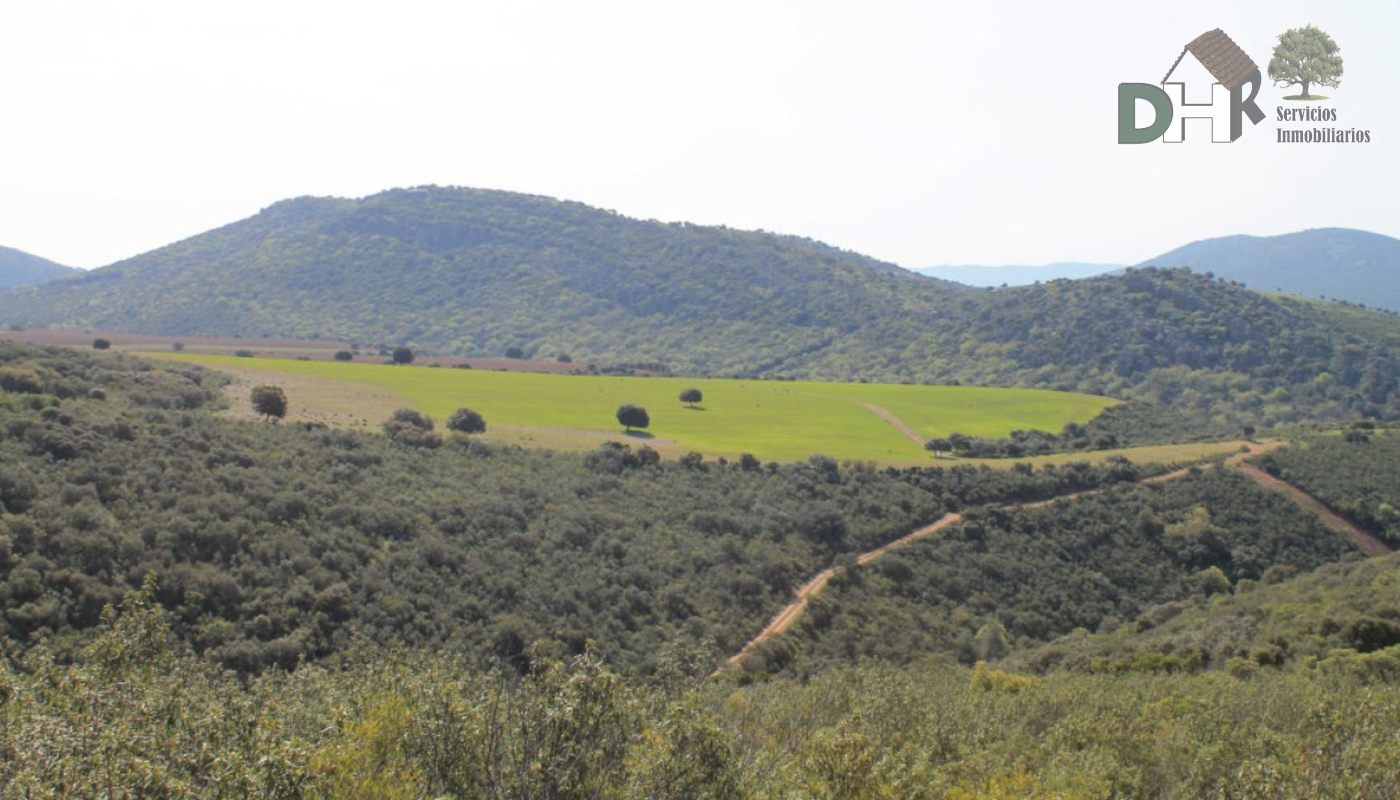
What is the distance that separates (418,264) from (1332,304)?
161259 millimetres

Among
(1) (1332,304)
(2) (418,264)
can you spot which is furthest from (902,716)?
(2) (418,264)

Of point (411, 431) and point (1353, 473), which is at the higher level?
point (411, 431)

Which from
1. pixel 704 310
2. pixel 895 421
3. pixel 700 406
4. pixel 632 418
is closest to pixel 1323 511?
pixel 895 421

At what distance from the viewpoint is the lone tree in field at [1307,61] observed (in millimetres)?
50875

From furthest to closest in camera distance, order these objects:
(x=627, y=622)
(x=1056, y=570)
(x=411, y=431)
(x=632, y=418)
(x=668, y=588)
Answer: (x=632, y=418) < (x=411, y=431) < (x=1056, y=570) < (x=668, y=588) < (x=627, y=622)

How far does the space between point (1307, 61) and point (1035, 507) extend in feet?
103

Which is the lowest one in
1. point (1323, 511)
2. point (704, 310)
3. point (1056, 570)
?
point (1056, 570)

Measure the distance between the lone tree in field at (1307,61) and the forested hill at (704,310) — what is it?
173ft

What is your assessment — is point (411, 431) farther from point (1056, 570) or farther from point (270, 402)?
point (1056, 570)

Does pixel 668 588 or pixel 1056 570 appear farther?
pixel 1056 570

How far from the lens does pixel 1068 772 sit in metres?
15.5

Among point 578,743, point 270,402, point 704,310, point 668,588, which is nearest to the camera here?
point 578,743

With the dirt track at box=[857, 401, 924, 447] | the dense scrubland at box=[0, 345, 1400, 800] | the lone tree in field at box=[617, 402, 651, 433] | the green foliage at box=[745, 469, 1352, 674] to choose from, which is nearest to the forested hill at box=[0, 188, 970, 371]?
the dirt track at box=[857, 401, 924, 447]

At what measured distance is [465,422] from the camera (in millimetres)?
50625
